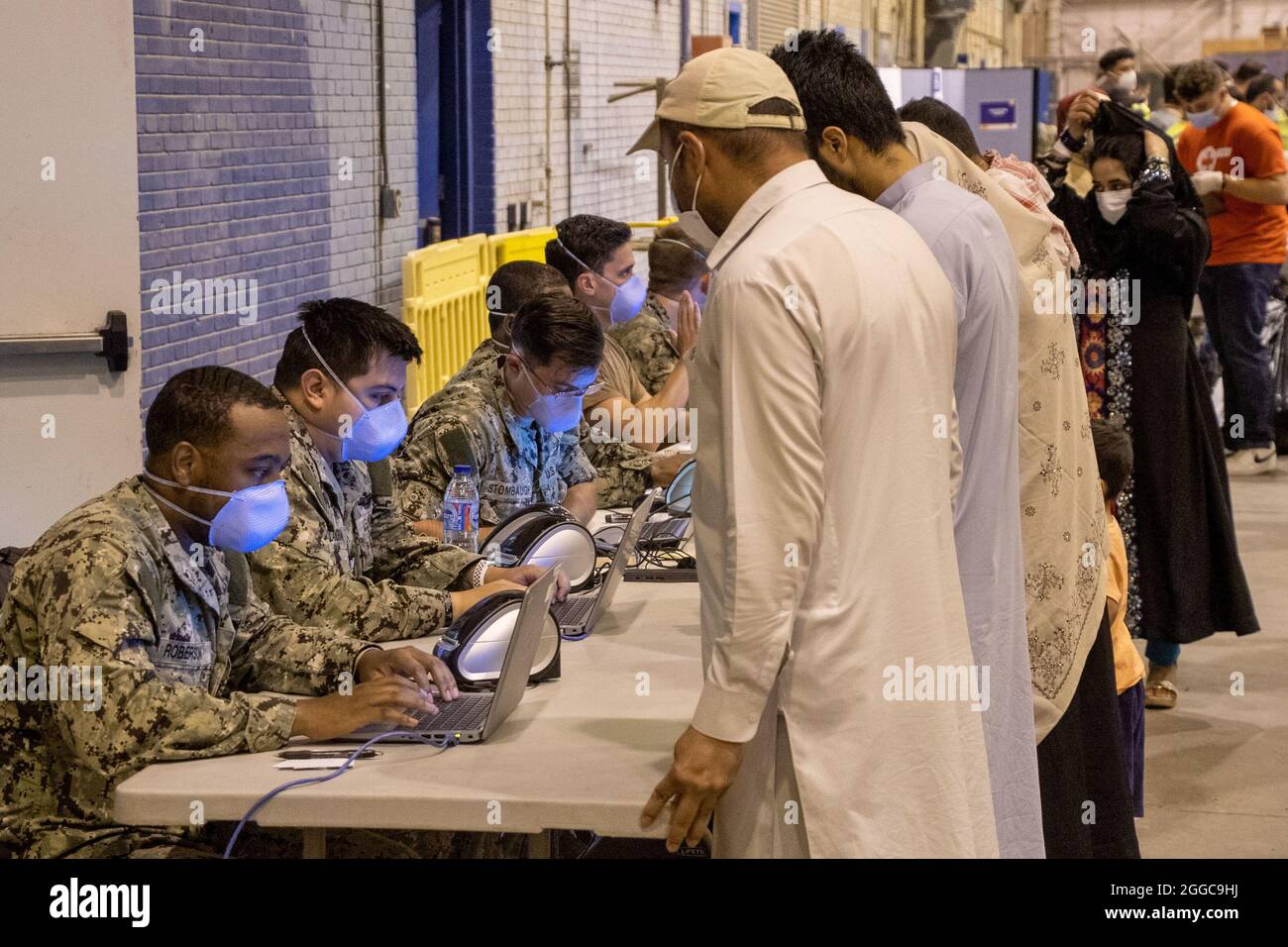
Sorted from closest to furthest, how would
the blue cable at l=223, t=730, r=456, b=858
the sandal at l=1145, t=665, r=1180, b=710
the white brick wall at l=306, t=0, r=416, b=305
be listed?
the blue cable at l=223, t=730, r=456, b=858, the sandal at l=1145, t=665, r=1180, b=710, the white brick wall at l=306, t=0, r=416, b=305

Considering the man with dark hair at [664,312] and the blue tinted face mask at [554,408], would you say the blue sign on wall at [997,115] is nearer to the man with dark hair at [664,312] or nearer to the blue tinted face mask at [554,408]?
the man with dark hair at [664,312]

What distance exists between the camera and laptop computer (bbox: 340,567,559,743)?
8.65 ft

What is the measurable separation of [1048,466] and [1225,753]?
256 centimetres

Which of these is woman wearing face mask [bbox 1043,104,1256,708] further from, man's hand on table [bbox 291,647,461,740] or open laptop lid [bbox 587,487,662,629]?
man's hand on table [bbox 291,647,461,740]

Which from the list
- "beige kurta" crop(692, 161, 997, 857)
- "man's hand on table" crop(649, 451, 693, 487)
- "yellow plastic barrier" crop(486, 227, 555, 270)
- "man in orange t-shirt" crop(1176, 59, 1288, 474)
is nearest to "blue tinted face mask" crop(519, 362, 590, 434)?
"man's hand on table" crop(649, 451, 693, 487)

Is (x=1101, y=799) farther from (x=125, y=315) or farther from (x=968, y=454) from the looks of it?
(x=125, y=315)

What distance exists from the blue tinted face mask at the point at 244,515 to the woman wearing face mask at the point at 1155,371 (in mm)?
3043

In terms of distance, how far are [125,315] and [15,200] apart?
42 centimetres

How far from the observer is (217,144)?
595 centimetres

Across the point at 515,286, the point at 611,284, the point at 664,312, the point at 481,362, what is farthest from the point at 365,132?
the point at 481,362

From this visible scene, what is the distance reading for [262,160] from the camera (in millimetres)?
6367

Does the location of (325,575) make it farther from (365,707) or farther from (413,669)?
(365,707)

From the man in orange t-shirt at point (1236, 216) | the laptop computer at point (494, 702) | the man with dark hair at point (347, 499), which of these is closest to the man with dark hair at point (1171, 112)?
the man in orange t-shirt at point (1236, 216)
